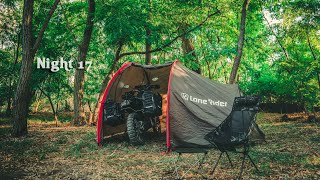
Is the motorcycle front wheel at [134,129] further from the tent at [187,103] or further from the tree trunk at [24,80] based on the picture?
the tree trunk at [24,80]

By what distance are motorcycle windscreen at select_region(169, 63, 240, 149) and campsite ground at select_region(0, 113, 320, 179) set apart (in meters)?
0.69

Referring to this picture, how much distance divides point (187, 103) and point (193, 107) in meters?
0.26

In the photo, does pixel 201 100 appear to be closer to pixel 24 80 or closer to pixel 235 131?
pixel 235 131

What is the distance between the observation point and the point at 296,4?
12078 mm

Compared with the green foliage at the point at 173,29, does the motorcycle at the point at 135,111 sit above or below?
below

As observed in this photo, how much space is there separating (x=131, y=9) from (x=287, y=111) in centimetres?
1384

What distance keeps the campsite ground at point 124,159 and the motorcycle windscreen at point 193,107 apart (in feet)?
2.28

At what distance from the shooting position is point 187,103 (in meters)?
7.68

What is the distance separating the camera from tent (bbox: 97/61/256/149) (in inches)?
290

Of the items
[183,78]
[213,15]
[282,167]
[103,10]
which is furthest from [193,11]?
[282,167]

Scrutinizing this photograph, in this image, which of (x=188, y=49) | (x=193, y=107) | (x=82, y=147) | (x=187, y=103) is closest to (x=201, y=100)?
(x=193, y=107)

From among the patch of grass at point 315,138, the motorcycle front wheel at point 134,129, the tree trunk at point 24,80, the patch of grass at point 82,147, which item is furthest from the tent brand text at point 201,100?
the tree trunk at point 24,80

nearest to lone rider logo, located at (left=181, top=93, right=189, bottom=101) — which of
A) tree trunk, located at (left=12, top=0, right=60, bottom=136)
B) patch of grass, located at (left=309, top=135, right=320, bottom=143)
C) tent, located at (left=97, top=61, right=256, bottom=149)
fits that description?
tent, located at (left=97, top=61, right=256, bottom=149)

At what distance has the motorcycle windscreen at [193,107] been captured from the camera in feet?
24.3
